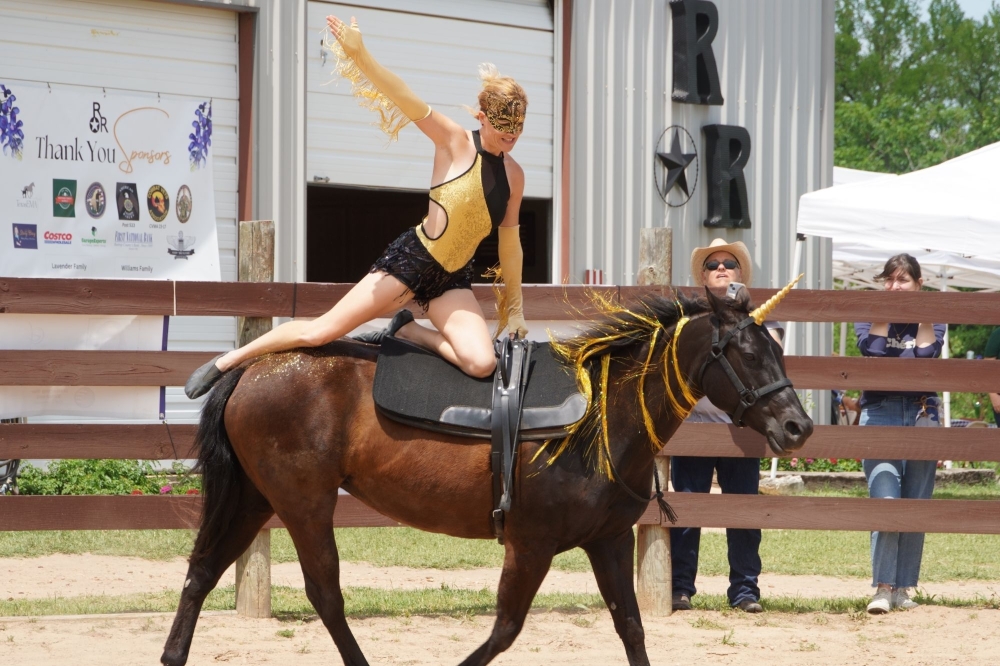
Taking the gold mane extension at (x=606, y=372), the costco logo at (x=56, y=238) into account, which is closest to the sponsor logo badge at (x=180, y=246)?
the costco logo at (x=56, y=238)

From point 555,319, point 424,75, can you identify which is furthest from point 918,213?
point 555,319

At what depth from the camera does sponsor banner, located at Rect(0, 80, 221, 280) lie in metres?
9.54

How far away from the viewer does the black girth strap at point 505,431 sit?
4.60 meters

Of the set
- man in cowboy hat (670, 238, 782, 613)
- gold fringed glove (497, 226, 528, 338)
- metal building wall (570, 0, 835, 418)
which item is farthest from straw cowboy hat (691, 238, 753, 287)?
metal building wall (570, 0, 835, 418)

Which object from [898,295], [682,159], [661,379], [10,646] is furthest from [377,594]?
[682,159]

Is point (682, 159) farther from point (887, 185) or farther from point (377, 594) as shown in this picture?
point (377, 594)

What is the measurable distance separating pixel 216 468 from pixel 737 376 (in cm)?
217

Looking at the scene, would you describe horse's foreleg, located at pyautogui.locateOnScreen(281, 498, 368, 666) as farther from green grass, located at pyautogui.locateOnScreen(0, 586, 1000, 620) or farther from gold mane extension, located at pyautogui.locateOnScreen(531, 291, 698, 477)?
green grass, located at pyautogui.locateOnScreen(0, 586, 1000, 620)

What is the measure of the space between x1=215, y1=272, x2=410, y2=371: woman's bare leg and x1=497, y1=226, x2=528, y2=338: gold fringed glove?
1.54 ft

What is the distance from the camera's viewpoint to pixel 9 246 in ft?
31.0

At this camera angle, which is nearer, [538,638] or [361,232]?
[538,638]

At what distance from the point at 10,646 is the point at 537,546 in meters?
2.76

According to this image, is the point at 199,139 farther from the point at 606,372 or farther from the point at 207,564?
the point at 606,372

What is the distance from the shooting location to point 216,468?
16.2ft
